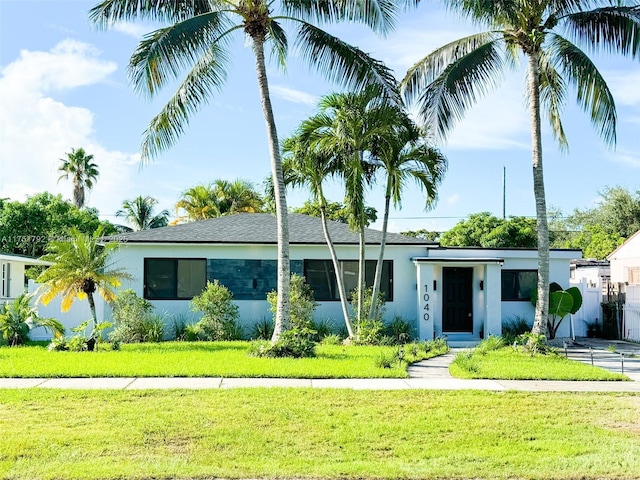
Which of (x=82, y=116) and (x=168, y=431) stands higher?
(x=82, y=116)

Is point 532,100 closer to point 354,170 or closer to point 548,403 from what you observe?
point 354,170

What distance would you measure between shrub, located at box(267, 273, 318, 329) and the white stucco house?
110 centimetres

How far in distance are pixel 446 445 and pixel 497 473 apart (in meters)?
1.00

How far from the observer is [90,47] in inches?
626

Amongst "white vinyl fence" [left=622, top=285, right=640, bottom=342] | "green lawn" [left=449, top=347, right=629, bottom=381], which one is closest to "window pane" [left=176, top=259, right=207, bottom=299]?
"green lawn" [left=449, top=347, right=629, bottom=381]

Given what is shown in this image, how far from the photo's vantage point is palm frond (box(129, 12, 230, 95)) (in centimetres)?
1406

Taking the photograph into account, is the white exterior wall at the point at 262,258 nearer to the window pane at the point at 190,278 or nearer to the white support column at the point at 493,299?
the window pane at the point at 190,278

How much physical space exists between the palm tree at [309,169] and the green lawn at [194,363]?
10.6 ft

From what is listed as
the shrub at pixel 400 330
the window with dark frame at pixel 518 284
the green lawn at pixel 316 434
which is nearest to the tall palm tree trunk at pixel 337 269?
the shrub at pixel 400 330

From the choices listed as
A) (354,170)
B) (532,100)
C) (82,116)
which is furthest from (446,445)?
(82,116)

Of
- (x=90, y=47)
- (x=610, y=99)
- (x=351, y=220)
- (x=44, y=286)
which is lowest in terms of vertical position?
(x=44, y=286)

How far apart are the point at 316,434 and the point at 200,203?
3145 cm

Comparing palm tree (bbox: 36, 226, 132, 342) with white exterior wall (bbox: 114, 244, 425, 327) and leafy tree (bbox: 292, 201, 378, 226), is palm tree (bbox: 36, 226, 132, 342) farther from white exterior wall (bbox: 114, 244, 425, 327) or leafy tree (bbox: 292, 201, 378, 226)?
leafy tree (bbox: 292, 201, 378, 226)

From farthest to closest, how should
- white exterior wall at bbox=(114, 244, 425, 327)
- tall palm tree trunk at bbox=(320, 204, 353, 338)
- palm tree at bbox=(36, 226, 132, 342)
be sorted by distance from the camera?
white exterior wall at bbox=(114, 244, 425, 327) < tall palm tree trunk at bbox=(320, 204, 353, 338) < palm tree at bbox=(36, 226, 132, 342)
